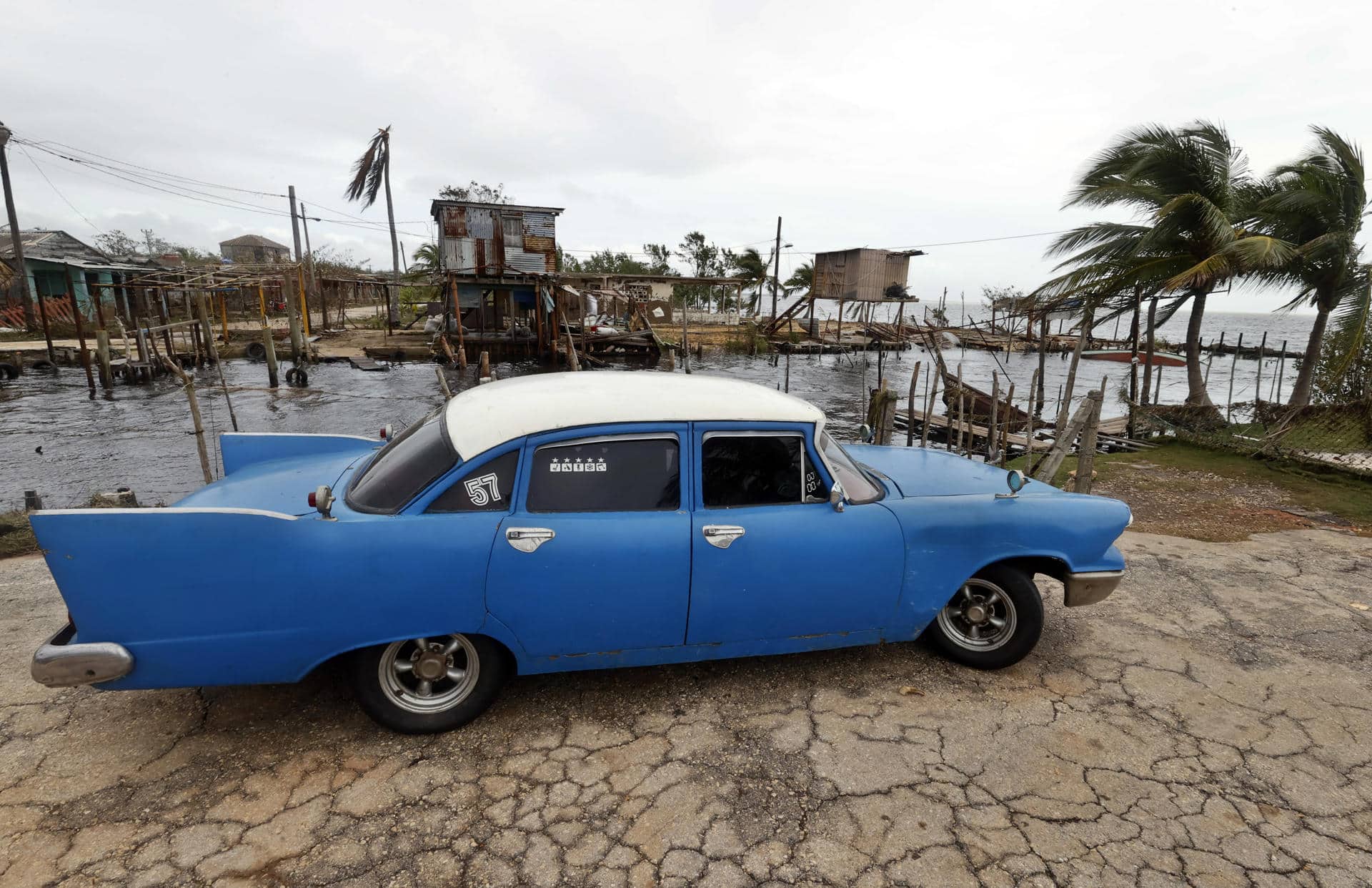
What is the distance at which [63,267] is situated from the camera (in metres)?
30.5

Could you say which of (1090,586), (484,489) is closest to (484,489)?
(484,489)

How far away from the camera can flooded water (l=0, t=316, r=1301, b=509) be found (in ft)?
40.3

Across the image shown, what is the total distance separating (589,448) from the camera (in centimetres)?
335

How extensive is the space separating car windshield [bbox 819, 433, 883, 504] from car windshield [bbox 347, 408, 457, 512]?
2.02 meters

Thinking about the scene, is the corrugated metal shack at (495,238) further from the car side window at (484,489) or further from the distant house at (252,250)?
the distant house at (252,250)

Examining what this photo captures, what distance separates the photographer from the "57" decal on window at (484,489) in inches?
126

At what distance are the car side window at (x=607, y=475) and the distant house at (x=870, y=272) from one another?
119 ft

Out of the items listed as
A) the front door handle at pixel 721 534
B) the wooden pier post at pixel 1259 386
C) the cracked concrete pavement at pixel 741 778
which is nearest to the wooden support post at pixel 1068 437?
the cracked concrete pavement at pixel 741 778

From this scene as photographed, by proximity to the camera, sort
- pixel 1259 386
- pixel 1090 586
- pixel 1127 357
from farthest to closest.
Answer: pixel 1127 357 → pixel 1259 386 → pixel 1090 586

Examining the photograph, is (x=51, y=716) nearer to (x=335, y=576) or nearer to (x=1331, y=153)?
(x=335, y=576)

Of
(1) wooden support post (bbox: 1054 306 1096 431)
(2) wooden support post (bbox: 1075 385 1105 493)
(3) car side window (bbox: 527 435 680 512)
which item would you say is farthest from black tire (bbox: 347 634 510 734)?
(1) wooden support post (bbox: 1054 306 1096 431)

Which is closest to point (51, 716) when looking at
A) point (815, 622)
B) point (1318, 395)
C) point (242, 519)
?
point (242, 519)

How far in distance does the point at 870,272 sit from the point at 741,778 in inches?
1481

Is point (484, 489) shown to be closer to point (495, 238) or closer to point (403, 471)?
point (403, 471)
